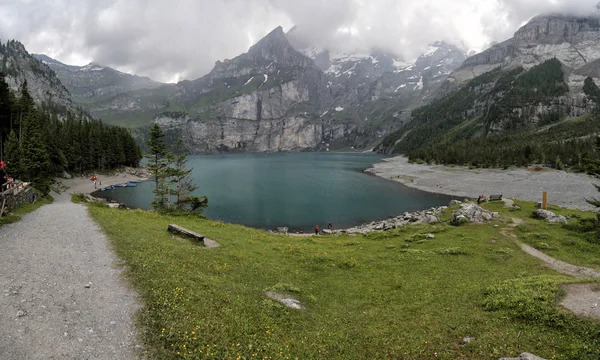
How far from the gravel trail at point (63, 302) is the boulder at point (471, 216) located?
36177mm

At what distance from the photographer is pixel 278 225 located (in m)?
59.9

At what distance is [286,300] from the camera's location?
1511 cm

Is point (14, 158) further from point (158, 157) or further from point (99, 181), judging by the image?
point (99, 181)

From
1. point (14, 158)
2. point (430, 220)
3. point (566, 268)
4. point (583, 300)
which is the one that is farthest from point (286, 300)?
point (14, 158)

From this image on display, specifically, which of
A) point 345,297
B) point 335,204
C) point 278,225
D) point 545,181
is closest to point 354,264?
point 345,297

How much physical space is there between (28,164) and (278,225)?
47050mm

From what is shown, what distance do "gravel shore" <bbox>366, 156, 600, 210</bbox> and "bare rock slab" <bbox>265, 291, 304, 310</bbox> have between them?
234 ft

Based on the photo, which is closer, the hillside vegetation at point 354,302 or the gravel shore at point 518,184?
the hillside vegetation at point 354,302

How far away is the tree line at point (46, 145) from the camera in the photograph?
55.7m

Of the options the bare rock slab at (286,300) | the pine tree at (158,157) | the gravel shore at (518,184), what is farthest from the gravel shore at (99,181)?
the gravel shore at (518,184)

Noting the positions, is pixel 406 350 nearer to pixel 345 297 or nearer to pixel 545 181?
pixel 345 297

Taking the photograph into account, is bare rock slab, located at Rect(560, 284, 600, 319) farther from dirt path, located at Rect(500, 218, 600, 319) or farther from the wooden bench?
the wooden bench

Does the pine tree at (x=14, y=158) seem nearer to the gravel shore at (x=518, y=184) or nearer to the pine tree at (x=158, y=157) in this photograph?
the pine tree at (x=158, y=157)

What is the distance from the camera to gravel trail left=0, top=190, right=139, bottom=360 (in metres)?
9.48
